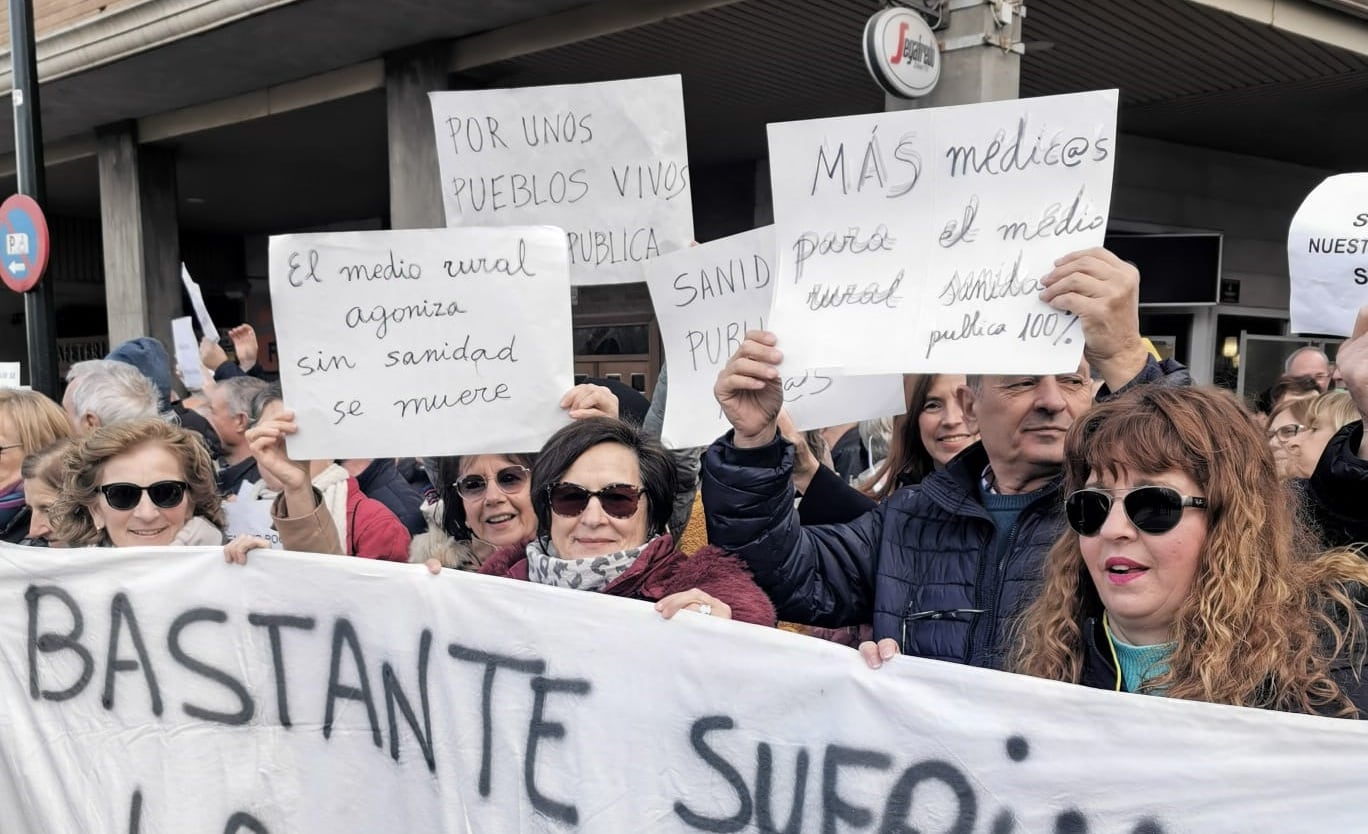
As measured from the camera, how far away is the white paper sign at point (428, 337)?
2.54 m

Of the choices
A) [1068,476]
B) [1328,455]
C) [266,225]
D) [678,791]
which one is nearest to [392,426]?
[678,791]

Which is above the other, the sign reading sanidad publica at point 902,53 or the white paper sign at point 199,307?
the sign reading sanidad publica at point 902,53

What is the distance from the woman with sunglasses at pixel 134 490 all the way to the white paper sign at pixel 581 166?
942 millimetres

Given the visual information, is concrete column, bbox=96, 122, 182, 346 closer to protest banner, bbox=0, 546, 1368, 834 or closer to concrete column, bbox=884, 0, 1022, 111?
concrete column, bbox=884, 0, 1022, 111

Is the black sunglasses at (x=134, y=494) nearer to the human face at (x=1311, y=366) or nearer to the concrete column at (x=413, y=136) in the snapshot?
the human face at (x=1311, y=366)

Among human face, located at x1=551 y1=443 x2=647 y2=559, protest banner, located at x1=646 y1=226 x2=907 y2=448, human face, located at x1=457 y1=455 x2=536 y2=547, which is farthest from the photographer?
human face, located at x1=457 y1=455 x2=536 y2=547

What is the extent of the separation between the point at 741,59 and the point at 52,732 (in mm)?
6511

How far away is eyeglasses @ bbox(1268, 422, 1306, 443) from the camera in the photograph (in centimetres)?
353

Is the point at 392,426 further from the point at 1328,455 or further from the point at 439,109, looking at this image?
the point at 1328,455

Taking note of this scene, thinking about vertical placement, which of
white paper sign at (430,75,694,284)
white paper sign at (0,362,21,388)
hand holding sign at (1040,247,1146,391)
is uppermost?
white paper sign at (430,75,694,284)

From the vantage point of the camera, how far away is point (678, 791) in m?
1.83

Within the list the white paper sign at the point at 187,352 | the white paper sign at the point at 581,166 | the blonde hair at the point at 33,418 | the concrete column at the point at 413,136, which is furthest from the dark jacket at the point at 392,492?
the concrete column at the point at 413,136

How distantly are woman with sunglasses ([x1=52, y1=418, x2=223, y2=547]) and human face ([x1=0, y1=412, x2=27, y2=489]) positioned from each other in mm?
952

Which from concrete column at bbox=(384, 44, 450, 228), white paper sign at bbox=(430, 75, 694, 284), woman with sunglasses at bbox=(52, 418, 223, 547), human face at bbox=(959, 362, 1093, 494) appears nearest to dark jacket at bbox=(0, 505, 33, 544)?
woman with sunglasses at bbox=(52, 418, 223, 547)
